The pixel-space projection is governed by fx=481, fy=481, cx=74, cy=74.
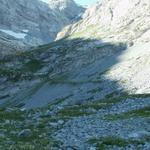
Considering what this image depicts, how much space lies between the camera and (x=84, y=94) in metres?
102

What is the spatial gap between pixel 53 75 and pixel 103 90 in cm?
5944

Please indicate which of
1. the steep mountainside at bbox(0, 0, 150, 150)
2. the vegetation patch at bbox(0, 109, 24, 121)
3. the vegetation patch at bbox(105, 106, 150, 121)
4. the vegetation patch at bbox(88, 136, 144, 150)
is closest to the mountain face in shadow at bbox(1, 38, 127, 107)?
the steep mountainside at bbox(0, 0, 150, 150)

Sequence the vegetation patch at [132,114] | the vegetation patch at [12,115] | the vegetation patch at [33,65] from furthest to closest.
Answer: the vegetation patch at [33,65] → the vegetation patch at [12,115] → the vegetation patch at [132,114]

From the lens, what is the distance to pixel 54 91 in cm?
12275

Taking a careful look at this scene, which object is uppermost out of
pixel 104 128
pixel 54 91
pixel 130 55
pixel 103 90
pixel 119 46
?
pixel 119 46

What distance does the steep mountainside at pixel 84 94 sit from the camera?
30.5 m

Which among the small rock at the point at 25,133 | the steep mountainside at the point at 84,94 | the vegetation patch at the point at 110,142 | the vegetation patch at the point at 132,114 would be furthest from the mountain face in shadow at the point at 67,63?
the vegetation patch at the point at 110,142

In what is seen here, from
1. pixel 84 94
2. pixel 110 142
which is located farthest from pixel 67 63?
pixel 110 142

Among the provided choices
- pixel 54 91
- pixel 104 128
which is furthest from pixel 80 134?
pixel 54 91

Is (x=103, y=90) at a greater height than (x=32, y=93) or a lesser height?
lesser

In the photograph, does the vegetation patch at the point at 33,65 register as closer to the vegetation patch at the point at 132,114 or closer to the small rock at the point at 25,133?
the vegetation patch at the point at 132,114

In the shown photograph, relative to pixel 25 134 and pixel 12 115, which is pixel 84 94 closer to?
pixel 12 115

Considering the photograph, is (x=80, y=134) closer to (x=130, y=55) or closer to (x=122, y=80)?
(x=122, y=80)

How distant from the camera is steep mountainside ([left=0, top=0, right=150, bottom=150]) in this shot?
3053cm
